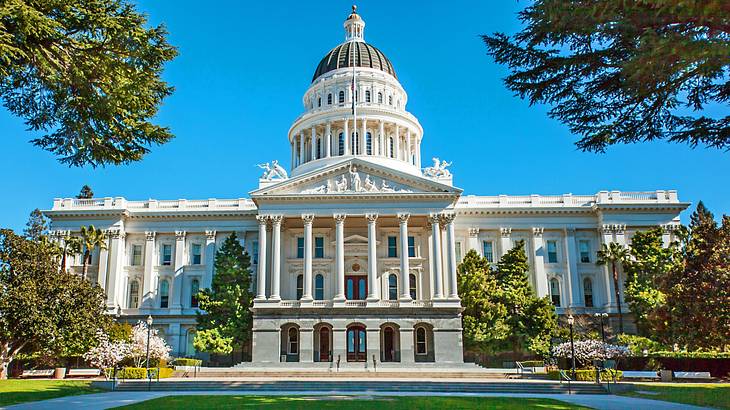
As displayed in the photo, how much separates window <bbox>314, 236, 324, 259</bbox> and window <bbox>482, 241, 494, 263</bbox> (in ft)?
51.1

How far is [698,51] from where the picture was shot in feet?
35.4

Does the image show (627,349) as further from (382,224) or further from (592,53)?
(592,53)

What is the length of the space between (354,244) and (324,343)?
921 centimetres

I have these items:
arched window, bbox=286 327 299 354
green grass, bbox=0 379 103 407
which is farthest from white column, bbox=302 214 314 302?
green grass, bbox=0 379 103 407

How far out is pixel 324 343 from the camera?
4966cm

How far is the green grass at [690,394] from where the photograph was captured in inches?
945

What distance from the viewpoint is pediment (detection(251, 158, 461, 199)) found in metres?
50.2

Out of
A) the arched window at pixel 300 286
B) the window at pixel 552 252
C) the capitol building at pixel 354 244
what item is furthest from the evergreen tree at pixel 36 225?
the window at pixel 552 252

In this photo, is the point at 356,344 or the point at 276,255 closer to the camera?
the point at 356,344

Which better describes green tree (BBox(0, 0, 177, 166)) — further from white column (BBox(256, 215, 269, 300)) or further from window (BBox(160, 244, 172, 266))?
window (BBox(160, 244, 172, 266))

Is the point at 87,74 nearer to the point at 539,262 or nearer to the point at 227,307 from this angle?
the point at 227,307

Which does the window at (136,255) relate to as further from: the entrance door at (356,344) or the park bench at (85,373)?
the entrance door at (356,344)

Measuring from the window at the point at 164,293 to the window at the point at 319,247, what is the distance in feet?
51.2

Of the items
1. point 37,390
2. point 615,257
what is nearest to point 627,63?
point 37,390
